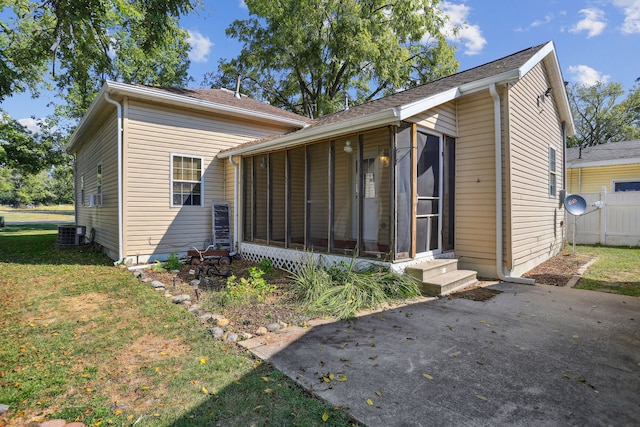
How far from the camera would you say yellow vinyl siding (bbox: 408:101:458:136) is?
219 inches

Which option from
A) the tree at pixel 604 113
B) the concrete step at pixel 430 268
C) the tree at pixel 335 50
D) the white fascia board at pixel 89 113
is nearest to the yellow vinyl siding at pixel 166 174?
the white fascia board at pixel 89 113

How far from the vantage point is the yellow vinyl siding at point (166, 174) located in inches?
290

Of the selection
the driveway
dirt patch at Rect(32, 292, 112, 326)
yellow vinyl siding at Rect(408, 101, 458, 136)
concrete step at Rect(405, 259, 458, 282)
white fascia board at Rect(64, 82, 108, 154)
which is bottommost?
the driveway

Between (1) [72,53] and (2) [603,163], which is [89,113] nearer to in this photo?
(1) [72,53]

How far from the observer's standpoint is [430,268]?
5254mm

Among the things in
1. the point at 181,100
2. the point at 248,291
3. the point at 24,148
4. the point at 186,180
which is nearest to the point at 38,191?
the point at 24,148

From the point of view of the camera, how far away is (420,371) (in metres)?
2.73

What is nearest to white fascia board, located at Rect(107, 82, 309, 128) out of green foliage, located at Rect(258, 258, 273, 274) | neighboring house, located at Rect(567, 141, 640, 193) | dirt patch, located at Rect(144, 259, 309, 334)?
dirt patch, located at Rect(144, 259, 309, 334)

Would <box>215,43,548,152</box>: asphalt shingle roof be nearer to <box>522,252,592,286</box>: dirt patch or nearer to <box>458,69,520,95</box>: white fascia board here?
<box>458,69,520,95</box>: white fascia board

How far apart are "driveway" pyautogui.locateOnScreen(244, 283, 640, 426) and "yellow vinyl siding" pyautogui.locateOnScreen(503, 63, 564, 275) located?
210 centimetres

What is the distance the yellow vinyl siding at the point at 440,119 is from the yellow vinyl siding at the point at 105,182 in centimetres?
673

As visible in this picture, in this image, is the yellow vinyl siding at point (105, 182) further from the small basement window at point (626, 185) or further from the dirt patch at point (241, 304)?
the small basement window at point (626, 185)

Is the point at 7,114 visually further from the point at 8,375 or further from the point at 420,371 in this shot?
the point at 420,371

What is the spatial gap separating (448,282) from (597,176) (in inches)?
478
